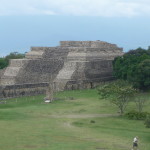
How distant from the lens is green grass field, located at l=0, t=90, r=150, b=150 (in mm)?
27781

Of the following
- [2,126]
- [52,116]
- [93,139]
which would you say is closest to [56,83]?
[52,116]

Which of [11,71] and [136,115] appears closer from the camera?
[136,115]

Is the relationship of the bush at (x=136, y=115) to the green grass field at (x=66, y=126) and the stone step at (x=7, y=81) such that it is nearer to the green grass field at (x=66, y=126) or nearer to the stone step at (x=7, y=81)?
the green grass field at (x=66, y=126)

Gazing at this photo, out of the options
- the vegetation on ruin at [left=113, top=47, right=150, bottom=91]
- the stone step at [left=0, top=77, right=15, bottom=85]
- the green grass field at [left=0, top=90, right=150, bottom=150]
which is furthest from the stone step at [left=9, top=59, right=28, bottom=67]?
the green grass field at [left=0, top=90, right=150, bottom=150]

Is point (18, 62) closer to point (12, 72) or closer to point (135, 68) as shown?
point (12, 72)

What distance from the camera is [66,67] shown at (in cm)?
6494

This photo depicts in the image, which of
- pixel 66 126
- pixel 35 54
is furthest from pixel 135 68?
pixel 35 54

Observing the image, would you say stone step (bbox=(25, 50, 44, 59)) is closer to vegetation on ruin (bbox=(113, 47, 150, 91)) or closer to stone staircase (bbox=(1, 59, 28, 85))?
stone staircase (bbox=(1, 59, 28, 85))

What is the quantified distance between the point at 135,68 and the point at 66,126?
2207 centimetres

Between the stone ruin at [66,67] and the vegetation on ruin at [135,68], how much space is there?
12.6ft


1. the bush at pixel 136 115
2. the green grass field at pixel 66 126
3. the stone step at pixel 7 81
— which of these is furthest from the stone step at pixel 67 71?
the bush at pixel 136 115

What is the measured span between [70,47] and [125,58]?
12135 mm

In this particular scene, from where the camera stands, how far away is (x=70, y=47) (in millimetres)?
71312

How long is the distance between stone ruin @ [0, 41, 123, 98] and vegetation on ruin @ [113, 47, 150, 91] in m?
3.83
